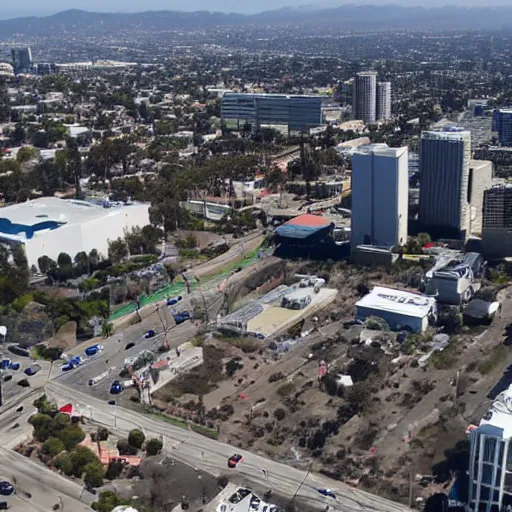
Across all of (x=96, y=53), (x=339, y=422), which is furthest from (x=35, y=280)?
(x=96, y=53)

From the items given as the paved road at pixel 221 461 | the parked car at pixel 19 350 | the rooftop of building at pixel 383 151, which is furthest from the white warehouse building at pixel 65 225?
the paved road at pixel 221 461

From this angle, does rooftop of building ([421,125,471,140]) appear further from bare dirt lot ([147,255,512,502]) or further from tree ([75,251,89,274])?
tree ([75,251,89,274])

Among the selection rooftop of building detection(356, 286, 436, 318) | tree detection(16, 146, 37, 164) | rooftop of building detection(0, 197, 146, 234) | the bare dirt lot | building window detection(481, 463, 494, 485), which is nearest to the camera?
building window detection(481, 463, 494, 485)

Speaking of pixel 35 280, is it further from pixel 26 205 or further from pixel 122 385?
pixel 122 385

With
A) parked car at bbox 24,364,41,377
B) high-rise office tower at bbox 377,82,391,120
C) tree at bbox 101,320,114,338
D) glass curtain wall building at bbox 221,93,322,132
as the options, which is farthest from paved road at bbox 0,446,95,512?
high-rise office tower at bbox 377,82,391,120

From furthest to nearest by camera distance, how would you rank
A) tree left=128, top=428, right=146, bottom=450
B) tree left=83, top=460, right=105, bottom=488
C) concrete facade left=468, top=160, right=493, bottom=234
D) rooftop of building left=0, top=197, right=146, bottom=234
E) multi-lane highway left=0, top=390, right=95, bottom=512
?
concrete facade left=468, top=160, right=493, bottom=234 < rooftop of building left=0, top=197, right=146, bottom=234 < tree left=128, top=428, right=146, bottom=450 < tree left=83, top=460, right=105, bottom=488 < multi-lane highway left=0, top=390, right=95, bottom=512

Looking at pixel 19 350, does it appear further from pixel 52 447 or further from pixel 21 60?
pixel 21 60
